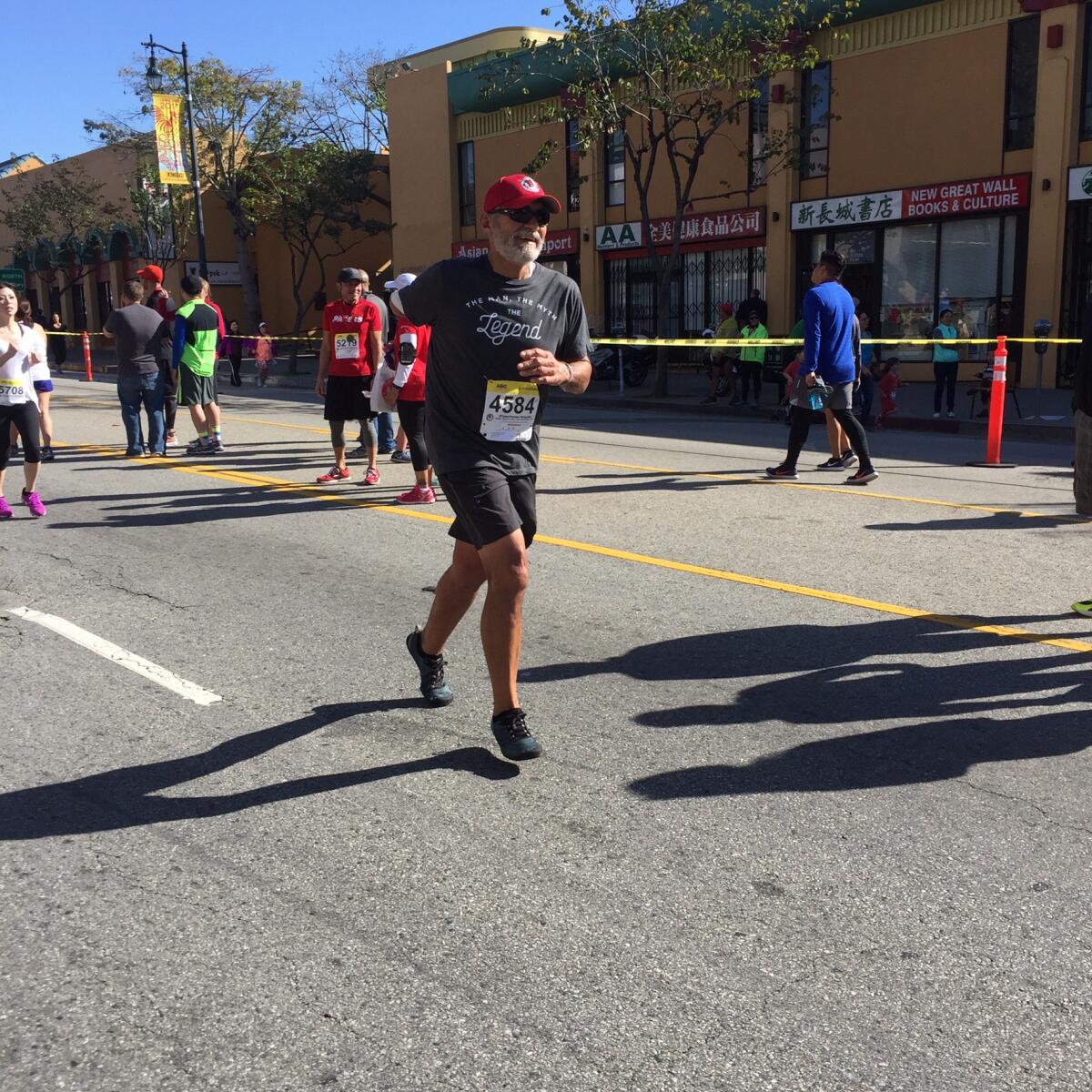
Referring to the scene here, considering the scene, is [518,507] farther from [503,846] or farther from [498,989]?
[498,989]

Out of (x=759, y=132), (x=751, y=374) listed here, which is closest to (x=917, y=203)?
(x=759, y=132)

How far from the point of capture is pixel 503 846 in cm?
364

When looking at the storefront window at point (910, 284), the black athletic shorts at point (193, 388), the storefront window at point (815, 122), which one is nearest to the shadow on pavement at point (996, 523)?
the black athletic shorts at point (193, 388)

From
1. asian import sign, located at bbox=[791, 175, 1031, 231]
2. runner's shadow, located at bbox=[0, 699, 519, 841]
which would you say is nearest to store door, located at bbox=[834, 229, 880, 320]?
asian import sign, located at bbox=[791, 175, 1031, 231]

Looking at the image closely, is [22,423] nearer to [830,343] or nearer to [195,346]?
[195,346]

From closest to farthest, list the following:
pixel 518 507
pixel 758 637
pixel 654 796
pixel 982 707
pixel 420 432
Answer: pixel 654 796
pixel 518 507
pixel 982 707
pixel 758 637
pixel 420 432

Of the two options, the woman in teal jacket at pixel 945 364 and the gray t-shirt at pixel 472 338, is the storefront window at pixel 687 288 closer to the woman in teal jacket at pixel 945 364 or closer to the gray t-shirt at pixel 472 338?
the woman in teal jacket at pixel 945 364

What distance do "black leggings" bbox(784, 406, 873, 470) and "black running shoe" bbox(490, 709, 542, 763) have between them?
6729 millimetres

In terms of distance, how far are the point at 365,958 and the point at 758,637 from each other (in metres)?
3.25

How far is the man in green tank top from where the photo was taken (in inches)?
476

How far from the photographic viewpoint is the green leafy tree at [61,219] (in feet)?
160

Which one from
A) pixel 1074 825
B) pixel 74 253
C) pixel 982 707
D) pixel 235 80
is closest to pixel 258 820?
pixel 1074 825

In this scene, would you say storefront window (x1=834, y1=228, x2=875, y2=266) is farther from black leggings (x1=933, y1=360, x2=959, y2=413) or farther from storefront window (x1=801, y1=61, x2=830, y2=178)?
black leggings (x1=933, y1=360, x2=959, y2=413)

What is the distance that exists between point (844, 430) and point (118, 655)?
697 cm
